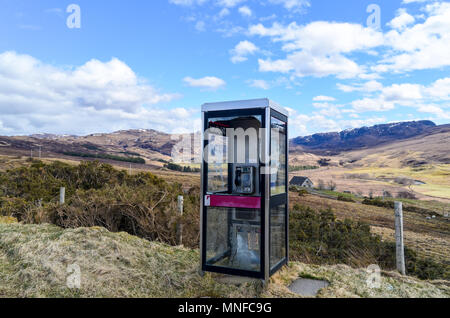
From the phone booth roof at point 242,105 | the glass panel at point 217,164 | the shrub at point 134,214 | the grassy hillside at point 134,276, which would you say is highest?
the phone booth roof at point 242,105

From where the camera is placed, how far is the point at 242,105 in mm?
4594

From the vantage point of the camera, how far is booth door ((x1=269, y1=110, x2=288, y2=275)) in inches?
189

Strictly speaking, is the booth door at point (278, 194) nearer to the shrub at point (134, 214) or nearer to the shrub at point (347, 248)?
the shrub at point (347, 248)

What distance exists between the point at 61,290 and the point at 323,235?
19.7 feet

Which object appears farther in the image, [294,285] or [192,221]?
[192,221]

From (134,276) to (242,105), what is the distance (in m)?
3.01

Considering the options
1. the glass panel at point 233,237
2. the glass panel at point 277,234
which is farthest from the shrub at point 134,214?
the glass panel at point 277,234

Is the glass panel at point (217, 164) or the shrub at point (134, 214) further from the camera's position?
the shrub at point (134, 214)

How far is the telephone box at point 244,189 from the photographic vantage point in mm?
4511

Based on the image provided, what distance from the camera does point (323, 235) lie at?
7902mm

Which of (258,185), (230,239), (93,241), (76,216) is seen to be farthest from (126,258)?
(76,216)

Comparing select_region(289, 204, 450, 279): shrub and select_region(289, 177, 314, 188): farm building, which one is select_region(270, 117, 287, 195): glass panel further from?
select_region(289, 177, 314, 188): farm building

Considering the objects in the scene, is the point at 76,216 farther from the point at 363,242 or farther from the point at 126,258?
the point at 363,242
